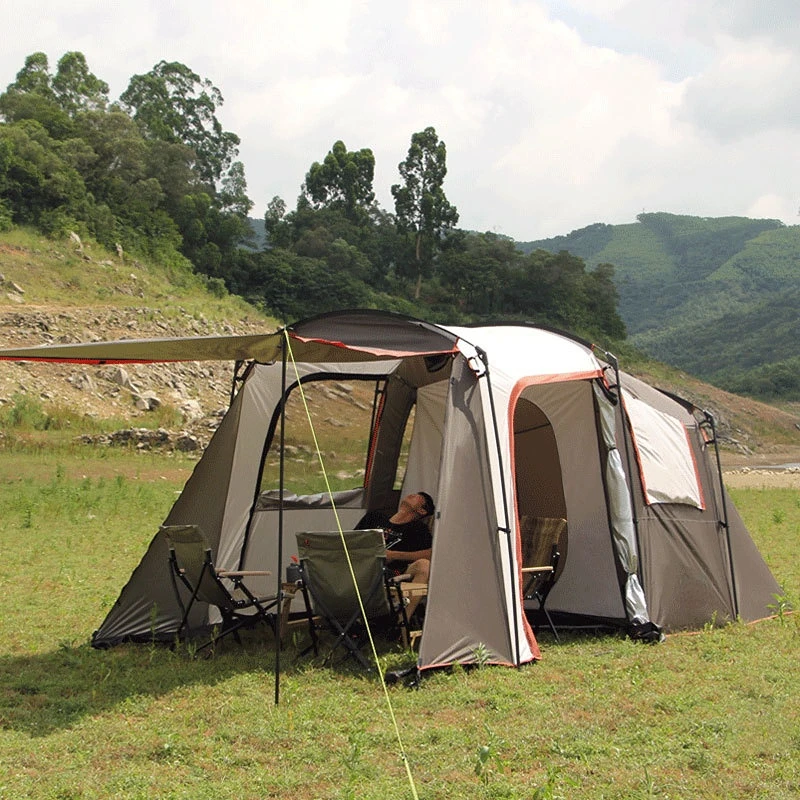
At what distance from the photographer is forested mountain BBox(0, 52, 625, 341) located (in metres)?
36.5

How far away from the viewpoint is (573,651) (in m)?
6.27

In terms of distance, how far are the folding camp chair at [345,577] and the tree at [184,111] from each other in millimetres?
52781

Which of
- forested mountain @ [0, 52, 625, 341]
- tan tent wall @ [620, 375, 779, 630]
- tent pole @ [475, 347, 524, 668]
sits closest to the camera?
tent pole @ [475, 347, 524, 668]

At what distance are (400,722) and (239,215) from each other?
54.7m

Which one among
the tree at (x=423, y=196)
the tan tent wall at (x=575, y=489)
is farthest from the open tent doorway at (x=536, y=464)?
the tree at (x=423, y=196)

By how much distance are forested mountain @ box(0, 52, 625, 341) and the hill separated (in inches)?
66.6

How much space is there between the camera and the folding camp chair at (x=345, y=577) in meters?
5.72

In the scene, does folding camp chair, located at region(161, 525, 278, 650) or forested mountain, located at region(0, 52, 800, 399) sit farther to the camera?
forested mountain, located at region(0, 52, 800, 399)

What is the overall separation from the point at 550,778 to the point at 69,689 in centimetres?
283

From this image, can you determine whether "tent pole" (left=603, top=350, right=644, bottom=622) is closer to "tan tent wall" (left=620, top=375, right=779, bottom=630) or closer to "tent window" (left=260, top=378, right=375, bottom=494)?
"tan tent wall" (left=620, top=375, right=779, bottom=630)

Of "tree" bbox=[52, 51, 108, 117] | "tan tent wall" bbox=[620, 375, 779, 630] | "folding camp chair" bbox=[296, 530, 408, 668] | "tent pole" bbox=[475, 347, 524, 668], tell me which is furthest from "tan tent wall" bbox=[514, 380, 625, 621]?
"tree" bbox=[52, 51, 108, 117]

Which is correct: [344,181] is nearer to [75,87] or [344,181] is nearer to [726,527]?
[75,87]

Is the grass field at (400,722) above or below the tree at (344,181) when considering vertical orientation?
below

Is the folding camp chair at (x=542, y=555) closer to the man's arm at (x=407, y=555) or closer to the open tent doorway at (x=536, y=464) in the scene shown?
the open tent doorway at (x=536, y=464)
